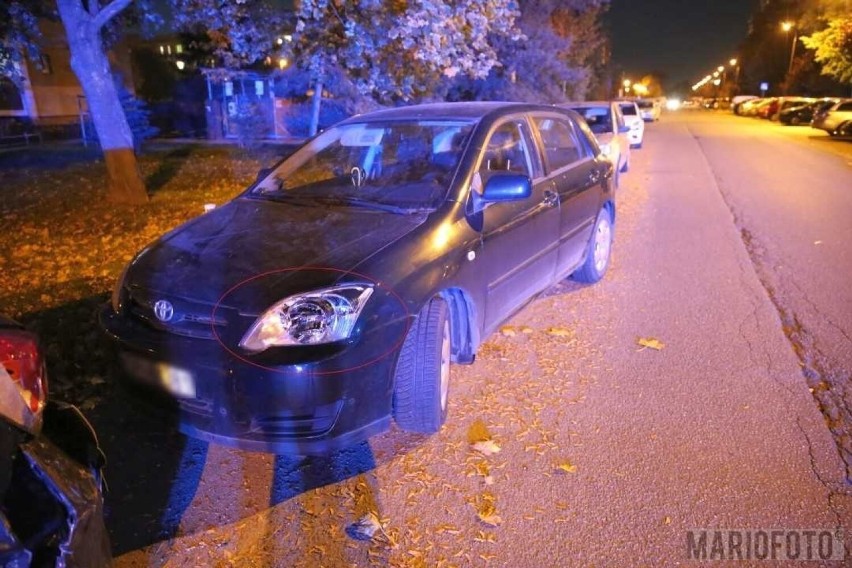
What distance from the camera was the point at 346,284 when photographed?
Result: 3.03 m

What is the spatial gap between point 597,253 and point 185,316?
4.34 meters

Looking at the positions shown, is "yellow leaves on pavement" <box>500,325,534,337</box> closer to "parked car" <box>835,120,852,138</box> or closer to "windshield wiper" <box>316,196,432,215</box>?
"windshield wiper" <box>316,196,432,215</box>

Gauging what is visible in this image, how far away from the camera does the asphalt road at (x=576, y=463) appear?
281 centimetres

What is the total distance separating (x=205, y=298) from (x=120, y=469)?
3.55 feet

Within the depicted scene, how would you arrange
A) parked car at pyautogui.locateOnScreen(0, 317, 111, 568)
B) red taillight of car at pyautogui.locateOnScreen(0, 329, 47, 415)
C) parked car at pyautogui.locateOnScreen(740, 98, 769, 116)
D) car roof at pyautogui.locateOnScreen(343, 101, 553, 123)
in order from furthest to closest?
1. parked car at pyautogui.locateOnScreen(740, 98, 769, 116)
2. car roof at pyautogui.locateOnScreen(343, 101, 553, 123)
3. red taillight of car at pyautogui.locateOnScreen(0, 329, 47, 415)
4. parked car at pyautogui.locateOnScreen(0, 317, 111, 568)

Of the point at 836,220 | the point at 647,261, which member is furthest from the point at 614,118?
the point at 647,261

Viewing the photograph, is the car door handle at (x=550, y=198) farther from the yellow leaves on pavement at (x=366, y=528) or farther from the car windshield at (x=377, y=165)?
the yellow leaves on pavement at (x=366, y=528)

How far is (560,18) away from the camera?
112 feet

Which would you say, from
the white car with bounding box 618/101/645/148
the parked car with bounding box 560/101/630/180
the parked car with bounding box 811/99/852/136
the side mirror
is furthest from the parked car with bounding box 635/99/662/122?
the side mirror

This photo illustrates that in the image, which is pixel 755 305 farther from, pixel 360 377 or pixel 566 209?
pixel 360 377

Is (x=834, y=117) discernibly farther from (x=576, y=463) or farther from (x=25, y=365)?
(x=25, y=365)

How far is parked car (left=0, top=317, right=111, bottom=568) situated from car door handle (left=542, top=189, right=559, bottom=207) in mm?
3457

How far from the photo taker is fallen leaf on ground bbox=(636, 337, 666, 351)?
190 inches

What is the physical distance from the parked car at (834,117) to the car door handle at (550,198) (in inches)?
983
